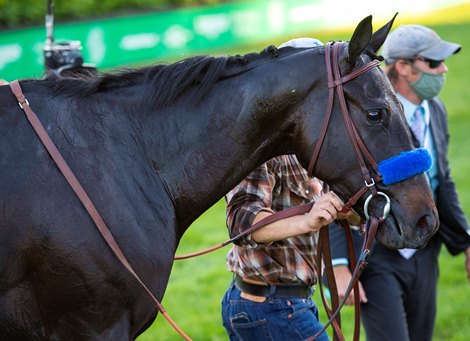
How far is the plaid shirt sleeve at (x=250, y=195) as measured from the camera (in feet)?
12.1

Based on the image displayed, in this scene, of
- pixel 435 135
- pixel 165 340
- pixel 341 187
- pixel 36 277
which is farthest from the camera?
pixel 165 340

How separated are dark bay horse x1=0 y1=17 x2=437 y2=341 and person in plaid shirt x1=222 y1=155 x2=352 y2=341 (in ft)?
0.82

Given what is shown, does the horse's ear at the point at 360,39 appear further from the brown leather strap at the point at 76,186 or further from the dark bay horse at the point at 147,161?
the brown leather strap at the point at 76,186

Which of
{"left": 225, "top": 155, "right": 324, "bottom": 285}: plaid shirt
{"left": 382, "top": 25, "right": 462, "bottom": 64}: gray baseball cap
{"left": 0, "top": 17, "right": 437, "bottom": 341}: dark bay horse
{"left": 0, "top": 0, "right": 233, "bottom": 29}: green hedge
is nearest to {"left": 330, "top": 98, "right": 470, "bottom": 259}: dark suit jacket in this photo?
{"left": 382, "top": 25, "right": 462, "bottom": 64}: gray baseball cap

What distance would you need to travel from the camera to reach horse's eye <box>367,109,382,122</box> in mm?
3303

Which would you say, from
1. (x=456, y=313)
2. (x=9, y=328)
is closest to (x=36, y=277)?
(x=9, y=328)

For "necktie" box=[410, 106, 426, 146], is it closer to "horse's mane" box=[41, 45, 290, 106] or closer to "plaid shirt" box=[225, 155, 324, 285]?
"plaid shirt" box=[225, 155, 324, 285]

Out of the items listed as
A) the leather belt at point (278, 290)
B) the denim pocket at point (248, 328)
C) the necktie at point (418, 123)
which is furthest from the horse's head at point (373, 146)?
the necktie at point (418, 123)

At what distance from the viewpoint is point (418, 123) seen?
5.02m

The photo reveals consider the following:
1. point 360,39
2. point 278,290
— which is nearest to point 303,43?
point 360,39

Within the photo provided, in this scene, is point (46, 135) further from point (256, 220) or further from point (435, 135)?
point (435, 135)

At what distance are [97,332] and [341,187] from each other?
114 cm

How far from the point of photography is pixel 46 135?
10.4ft

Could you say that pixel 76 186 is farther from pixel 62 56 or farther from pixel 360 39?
pixel 62 56
